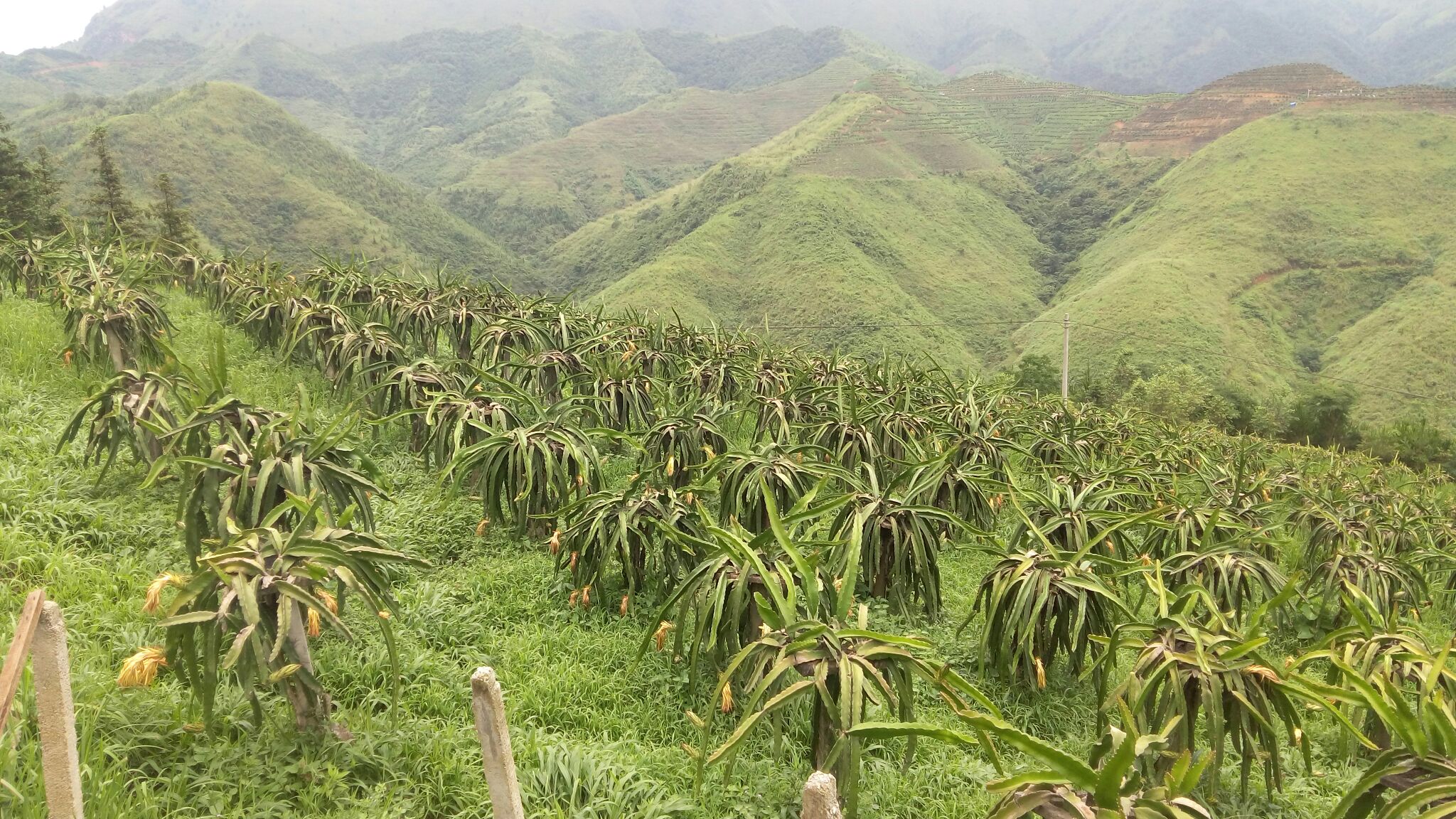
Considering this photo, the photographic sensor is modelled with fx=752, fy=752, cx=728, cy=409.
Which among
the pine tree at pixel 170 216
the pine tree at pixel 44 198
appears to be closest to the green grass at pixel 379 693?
the pine tree at pixel 44 198

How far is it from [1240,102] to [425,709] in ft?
373

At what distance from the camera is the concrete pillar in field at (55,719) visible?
1.65 m

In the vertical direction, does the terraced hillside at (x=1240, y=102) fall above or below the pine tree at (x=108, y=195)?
above

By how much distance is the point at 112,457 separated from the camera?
3.72 m

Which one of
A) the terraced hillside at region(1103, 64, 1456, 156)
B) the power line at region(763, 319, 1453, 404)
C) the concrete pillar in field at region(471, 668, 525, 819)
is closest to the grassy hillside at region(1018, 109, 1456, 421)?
the power line at region(763, 319, 1453, 404)

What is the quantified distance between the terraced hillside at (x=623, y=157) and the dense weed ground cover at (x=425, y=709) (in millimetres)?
91281

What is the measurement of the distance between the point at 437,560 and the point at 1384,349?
57454 mm

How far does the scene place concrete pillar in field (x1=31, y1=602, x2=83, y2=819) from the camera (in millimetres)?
1647

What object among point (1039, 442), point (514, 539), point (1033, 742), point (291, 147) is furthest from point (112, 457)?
point (291, 147)

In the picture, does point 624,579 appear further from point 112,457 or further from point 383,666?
point 112,457

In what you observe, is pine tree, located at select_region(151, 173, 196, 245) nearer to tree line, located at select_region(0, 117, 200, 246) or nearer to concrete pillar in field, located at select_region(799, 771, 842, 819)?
tree line, located at select_region(0, 117, 200, 246)

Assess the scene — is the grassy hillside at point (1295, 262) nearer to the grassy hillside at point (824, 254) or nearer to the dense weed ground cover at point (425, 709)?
the grassy hillside at point (824, 254)

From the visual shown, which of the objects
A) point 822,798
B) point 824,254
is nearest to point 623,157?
point 824,254

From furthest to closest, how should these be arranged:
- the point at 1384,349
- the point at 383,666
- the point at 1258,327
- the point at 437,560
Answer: the point at 1258,327 → the point at 1384,349 → the point at 437,560 → the point at 383,666
